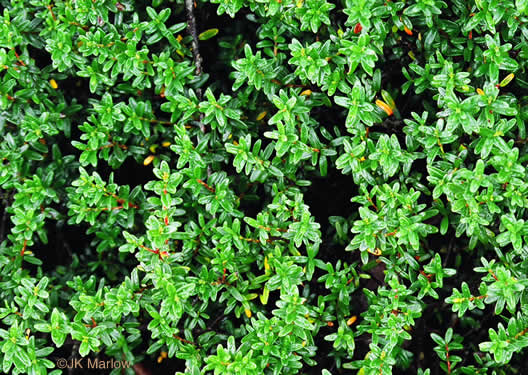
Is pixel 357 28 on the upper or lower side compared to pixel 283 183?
upper

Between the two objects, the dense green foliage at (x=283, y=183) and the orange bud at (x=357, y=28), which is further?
the orange bud at (x=357, y=28)

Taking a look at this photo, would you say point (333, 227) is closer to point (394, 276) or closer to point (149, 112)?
point (394, 276)

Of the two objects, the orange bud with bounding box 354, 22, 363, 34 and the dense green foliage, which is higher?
the orange bud with bounding box 354, 22, 363, 34

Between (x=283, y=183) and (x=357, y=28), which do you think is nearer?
(x=357, y=28)

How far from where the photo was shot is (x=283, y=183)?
2.65 m

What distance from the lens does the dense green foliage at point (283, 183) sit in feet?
7.91

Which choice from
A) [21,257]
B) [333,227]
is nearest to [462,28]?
[333,227]

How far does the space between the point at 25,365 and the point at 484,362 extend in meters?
2.00

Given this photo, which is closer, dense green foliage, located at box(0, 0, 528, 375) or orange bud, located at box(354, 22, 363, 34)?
dense green foliage, located at box(0, 0, 528, 375)

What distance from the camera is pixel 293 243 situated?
8.45 ft

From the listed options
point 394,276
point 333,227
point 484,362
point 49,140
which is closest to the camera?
point 394,276

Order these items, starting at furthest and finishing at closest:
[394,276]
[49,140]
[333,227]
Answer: [49,140]
[333,227]
[394,276]

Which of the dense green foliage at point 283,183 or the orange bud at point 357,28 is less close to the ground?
the orange bud at point 357,28

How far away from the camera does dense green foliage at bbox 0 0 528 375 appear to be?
2410mm
